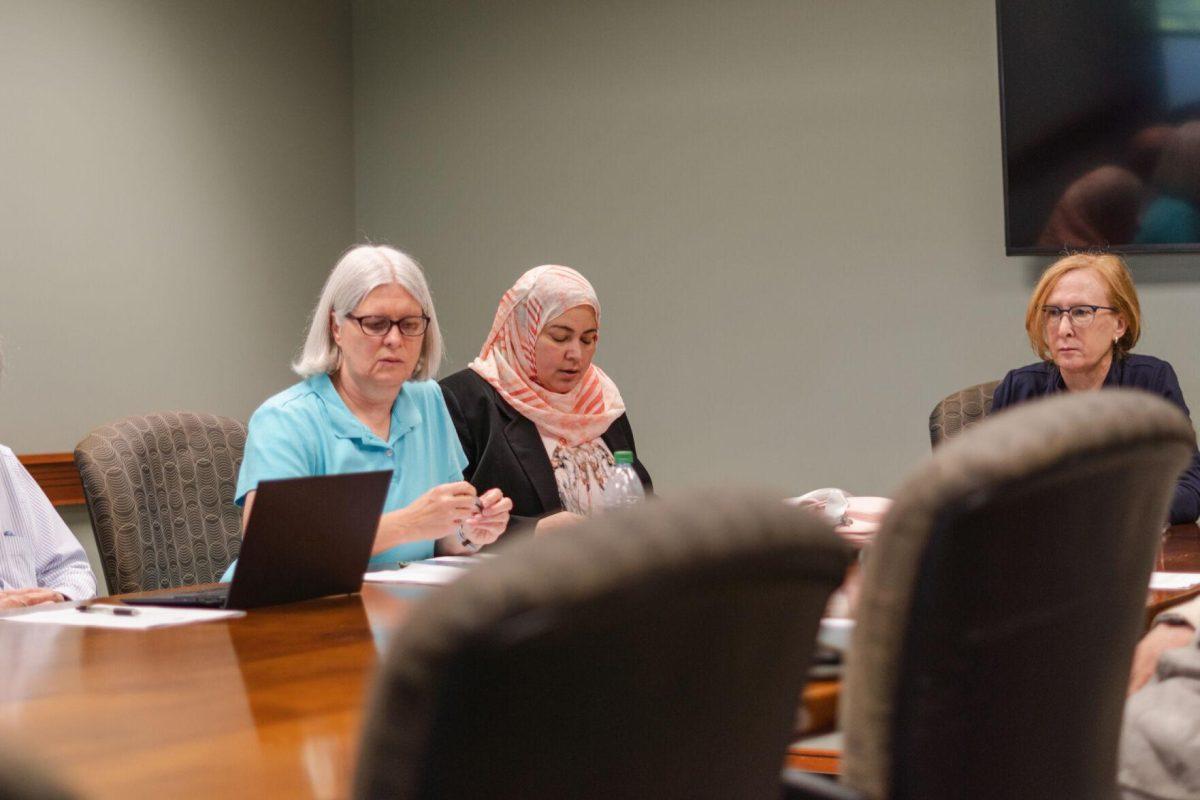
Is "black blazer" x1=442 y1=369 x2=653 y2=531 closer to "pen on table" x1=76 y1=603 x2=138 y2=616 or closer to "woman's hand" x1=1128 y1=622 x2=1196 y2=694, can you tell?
"pen on table" x1=76 y1=603 x2=138 y2=616

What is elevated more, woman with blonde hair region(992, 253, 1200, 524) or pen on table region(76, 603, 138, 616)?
woman with blonde hair region(992, 253, 1200, 524)

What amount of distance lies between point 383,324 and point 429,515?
1.73ft

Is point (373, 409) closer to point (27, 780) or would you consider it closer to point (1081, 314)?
point (1081, 314)

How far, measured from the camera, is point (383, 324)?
2.87m

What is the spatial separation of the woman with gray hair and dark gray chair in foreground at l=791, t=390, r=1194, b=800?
5.53ft

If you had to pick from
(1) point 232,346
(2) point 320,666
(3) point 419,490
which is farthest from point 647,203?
(2) point 320,666

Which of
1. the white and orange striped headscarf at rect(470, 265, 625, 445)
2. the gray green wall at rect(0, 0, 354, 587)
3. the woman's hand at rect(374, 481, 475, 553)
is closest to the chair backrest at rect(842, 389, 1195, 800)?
the woman's hand at rect(374, 481, 475, 553)

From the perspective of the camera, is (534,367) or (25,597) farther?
(534,367)

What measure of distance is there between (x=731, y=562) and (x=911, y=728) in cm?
36

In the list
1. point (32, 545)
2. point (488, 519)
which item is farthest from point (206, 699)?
point (32, 545)

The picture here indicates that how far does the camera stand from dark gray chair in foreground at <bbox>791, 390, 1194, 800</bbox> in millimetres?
906

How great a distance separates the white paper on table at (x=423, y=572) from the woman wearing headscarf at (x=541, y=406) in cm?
64

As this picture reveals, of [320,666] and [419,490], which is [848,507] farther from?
[320,666]

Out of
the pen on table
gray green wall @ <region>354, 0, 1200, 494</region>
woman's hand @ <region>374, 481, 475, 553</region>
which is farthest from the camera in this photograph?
gray green wall @ <region>354, 0, 1200, 494</region>
